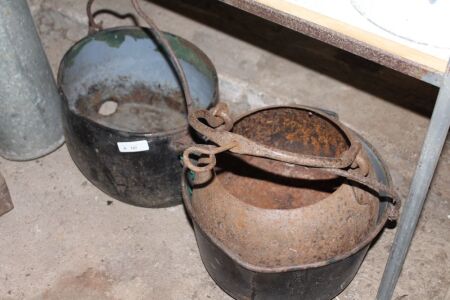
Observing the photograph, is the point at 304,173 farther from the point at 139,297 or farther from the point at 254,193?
the point at 139,297

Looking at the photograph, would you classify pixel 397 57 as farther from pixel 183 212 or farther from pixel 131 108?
pixel 131 108

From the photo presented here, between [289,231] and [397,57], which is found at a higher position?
[397,57]

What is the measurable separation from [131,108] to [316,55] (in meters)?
0.81

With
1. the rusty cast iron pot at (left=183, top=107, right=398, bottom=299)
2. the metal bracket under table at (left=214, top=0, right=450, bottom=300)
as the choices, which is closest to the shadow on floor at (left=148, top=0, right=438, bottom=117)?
the rusty cast iron pot at (left=183, top=107, right=398, bottom=299)

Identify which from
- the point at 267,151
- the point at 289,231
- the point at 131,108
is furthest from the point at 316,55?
the point at 267,151

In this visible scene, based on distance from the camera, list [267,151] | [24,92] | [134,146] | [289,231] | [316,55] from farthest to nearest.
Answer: [316,55] < [24,92] < [134,146] < [289,231] < [267,151]

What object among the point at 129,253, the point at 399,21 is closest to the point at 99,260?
the point at 129,253

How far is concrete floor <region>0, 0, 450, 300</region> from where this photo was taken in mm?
2020

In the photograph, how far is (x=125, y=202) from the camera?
2.23m

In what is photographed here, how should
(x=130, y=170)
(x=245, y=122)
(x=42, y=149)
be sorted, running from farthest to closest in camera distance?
(x=42, y=149)
(x=130, y=170)
(x=245, y=122)

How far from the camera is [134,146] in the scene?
6.44 feet

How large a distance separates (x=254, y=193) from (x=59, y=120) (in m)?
0.85

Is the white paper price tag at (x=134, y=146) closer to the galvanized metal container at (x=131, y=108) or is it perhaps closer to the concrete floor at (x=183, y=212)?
the galvanized metal container at (x=131, y=108)

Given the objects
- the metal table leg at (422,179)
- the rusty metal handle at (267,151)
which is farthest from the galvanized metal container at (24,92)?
the metal table leg at (422,179)
